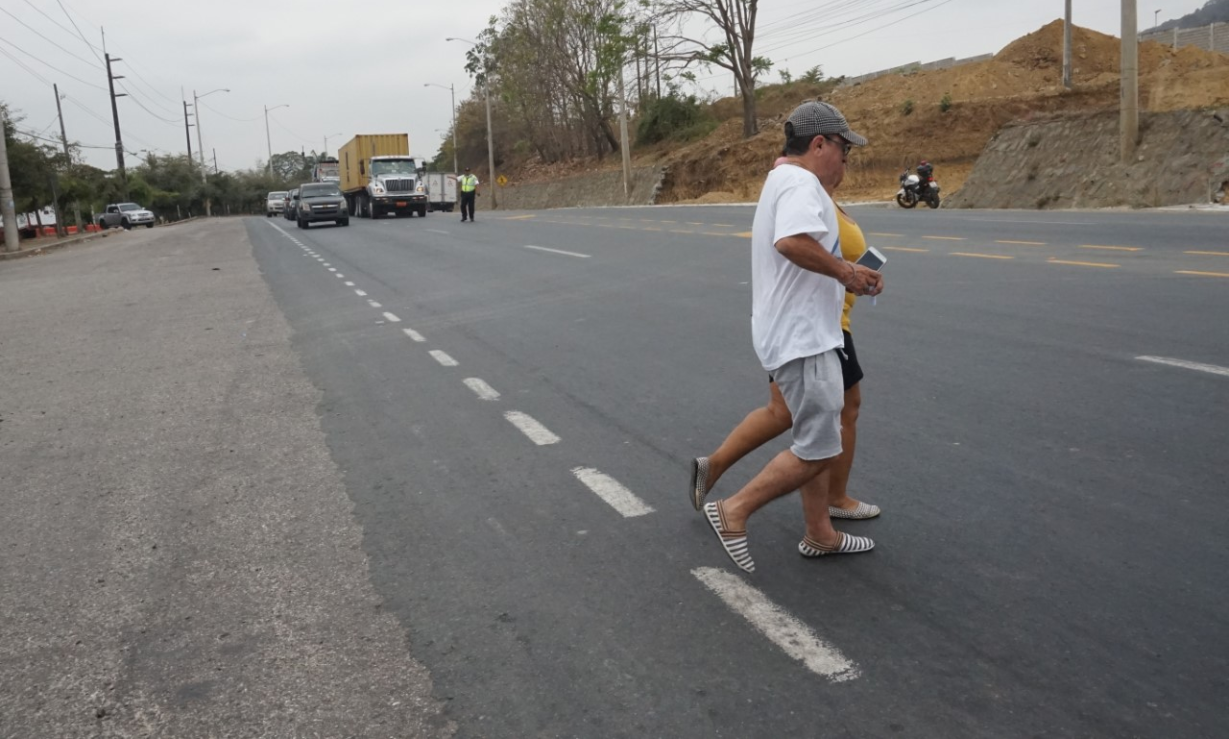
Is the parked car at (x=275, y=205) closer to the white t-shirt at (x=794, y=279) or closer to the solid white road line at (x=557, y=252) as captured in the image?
the solid white road line at (x=557, y=252)

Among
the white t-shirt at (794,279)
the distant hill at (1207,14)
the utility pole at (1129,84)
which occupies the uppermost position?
the distant hill at (1207,14)

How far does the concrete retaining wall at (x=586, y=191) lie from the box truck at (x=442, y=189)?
228 inches

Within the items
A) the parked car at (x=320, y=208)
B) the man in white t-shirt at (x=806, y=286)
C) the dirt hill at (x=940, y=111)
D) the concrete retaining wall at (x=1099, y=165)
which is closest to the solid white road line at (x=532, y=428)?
the man in white t-shirt at (x=806, y=286)

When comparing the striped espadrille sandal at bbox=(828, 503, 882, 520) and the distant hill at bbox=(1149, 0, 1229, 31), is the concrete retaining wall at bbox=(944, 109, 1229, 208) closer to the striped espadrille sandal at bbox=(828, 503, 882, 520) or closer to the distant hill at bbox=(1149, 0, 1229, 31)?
the striped espadrille sandal at bbox=(828, 503, 882, 520)

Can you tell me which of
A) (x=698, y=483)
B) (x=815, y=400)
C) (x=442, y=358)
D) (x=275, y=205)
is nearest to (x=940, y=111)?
(x=442, y=358)

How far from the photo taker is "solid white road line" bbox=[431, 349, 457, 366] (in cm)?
912

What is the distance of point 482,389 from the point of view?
7957 mm

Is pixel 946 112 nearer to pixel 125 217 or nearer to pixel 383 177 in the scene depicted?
pixel 383 177

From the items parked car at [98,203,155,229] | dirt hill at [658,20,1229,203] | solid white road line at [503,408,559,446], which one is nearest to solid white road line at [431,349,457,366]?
solid white road line at [503,408,559,446]

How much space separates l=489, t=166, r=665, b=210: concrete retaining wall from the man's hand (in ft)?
161

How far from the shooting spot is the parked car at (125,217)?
67625 millimetres

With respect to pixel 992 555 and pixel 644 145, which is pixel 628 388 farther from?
pixel 644 145

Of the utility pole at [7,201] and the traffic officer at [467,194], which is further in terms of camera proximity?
the traffic officer at [467,194]

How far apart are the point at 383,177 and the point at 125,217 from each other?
27211mm
